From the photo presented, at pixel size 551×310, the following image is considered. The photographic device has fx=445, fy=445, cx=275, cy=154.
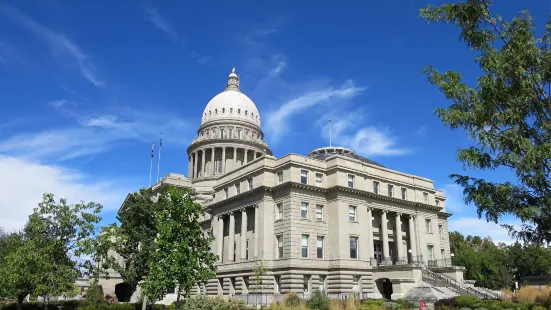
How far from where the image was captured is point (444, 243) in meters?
65.5

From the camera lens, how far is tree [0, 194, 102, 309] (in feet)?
115

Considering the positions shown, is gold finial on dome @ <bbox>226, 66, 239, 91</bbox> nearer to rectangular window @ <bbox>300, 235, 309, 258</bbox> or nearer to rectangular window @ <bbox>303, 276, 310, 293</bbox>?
rectangular window @ <bbox>300, 235, 309, 258</bbox>

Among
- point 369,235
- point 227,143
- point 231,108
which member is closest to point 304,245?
point 369,235

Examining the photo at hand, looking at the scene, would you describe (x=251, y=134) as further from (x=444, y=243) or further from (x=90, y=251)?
(x=90, y=251)

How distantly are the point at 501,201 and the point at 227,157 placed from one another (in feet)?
255

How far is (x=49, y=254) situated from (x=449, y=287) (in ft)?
128

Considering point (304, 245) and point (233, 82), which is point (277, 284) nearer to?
point (304, 245)

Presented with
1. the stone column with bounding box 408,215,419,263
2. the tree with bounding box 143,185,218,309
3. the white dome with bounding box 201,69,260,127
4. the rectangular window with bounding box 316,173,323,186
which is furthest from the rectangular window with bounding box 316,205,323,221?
the white dome with bounding box 201,69,260,127

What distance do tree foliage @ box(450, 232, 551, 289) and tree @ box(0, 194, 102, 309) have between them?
72.5 m

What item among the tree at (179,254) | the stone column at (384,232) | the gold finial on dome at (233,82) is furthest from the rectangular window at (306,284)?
the gold finial on dome at (233,82)

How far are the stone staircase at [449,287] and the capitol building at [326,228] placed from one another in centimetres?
75

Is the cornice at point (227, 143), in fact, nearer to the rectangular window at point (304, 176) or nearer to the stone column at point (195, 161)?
the stone column at point (195, 161)

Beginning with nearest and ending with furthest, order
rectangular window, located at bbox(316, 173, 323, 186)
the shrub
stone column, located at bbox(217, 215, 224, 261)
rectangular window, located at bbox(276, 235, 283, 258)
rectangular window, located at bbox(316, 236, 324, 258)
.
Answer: the shrub → rectangular window, located at bbox(276, 235, 283, 258) → rectangular window, located at bbox(316, 236, 324, 258) → rectangular window, located at bbox(316, 173, 323, 186) → stone column, located at bbox(217, 215, 224, 261)

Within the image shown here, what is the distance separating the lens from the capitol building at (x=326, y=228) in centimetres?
4956
